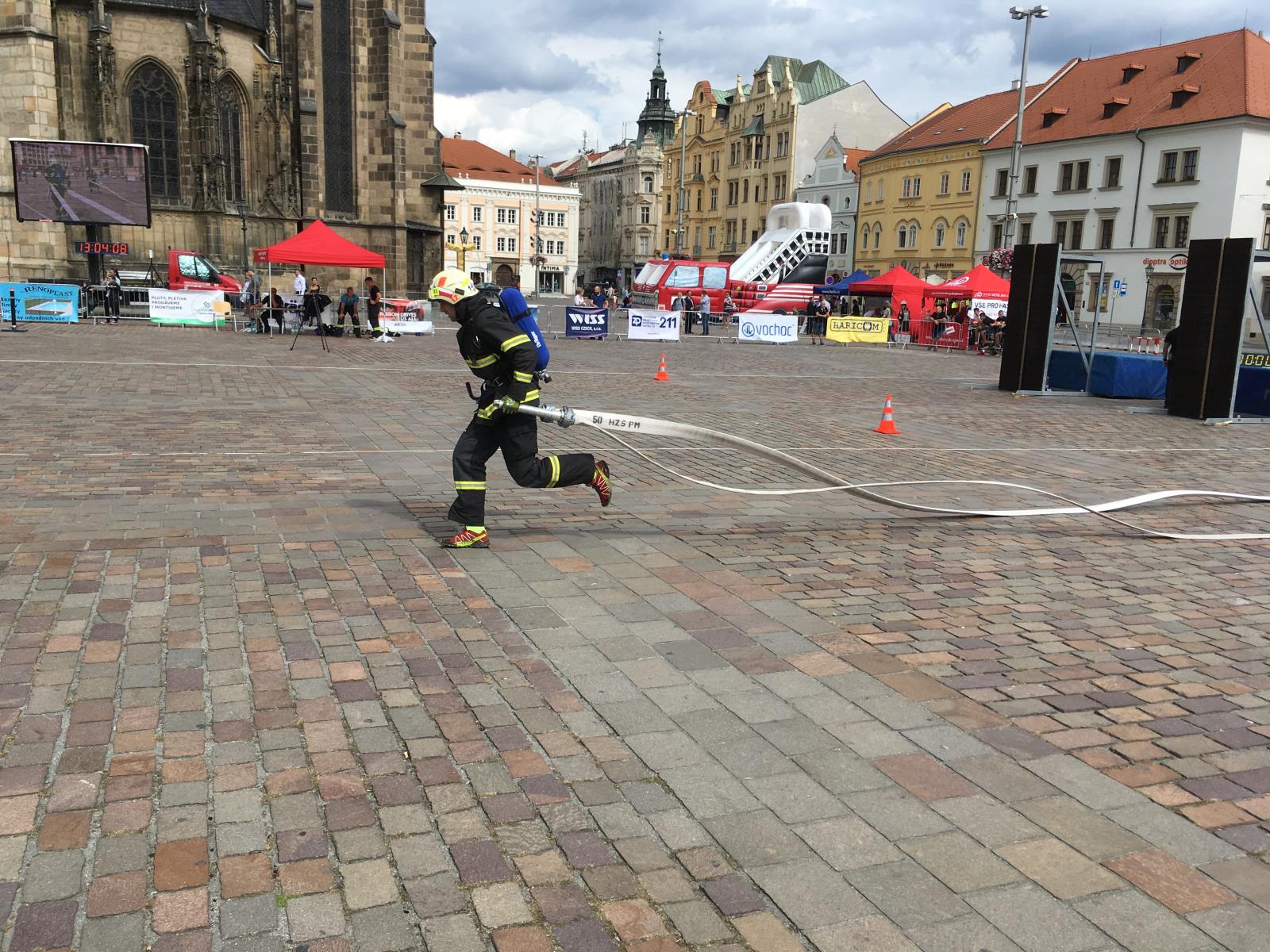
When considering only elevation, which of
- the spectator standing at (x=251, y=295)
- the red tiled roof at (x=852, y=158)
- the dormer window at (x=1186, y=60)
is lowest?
the spectator standing at (x=251, y=295)

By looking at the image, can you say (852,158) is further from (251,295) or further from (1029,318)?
(1029,318)

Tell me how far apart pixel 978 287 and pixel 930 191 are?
32.5 metres

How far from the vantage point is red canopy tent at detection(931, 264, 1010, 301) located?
117 ft

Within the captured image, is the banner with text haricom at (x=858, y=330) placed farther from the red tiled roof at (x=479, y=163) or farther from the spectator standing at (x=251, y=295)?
the red tiled roof at (x=479, y=163)

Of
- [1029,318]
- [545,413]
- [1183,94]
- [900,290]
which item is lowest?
[545,413]

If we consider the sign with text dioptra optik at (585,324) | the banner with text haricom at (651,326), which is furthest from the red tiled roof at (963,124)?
the sign with text dioptra optik at (585,324)

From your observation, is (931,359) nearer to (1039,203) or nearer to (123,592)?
(123,592)

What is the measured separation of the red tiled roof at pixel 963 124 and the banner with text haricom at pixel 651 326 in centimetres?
3683


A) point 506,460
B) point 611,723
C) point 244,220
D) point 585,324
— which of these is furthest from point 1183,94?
point 611,723

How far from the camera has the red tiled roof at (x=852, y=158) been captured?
74.7 meters

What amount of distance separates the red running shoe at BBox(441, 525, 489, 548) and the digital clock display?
28832 millimetres

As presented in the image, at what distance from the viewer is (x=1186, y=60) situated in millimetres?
53125

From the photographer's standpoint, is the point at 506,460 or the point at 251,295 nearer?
the point at 506,460

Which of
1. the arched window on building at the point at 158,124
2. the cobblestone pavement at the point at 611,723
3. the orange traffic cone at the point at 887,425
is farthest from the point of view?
the arched window on building at the point at 158,124
